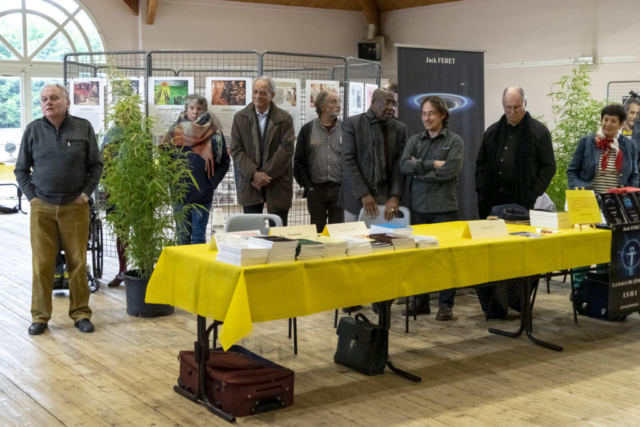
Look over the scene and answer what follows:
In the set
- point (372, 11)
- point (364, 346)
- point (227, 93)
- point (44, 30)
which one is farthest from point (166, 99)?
point (372, 11)

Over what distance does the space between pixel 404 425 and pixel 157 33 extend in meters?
10.5

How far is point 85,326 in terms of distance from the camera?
4477mm

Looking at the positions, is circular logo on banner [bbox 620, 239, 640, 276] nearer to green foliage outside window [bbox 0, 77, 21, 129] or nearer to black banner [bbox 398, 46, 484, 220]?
black banner [bbox 398, 46, 484, 220]

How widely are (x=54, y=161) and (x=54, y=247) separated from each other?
0.55m

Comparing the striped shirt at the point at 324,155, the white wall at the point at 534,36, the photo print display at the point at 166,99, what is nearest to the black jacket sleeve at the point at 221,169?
the striped shirt at the point at 324,155

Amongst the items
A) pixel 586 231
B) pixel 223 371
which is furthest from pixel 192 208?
pixel 586 231

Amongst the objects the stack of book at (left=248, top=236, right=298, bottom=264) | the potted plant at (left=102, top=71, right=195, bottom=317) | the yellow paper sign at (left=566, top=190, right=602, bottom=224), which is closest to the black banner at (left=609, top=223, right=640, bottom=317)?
the yellow paper sign at (left=566, top=190, right=602, bottom=224)

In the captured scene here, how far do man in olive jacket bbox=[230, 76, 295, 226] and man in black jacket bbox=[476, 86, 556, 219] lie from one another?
1.49 meters

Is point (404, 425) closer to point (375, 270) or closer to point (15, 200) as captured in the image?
point (375, 270)

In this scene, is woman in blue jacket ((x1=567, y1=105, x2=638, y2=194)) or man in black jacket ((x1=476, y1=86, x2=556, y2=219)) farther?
woman in blue jacket ((x1=567, y1=105, x2=638, y2=194))

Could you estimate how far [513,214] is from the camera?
179 inches

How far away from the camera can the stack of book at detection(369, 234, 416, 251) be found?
3.40 meters

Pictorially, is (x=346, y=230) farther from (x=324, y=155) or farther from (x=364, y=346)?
(x=324, y=155)

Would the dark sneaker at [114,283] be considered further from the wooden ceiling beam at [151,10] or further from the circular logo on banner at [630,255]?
the wooden ceiling beam at [151,10]
